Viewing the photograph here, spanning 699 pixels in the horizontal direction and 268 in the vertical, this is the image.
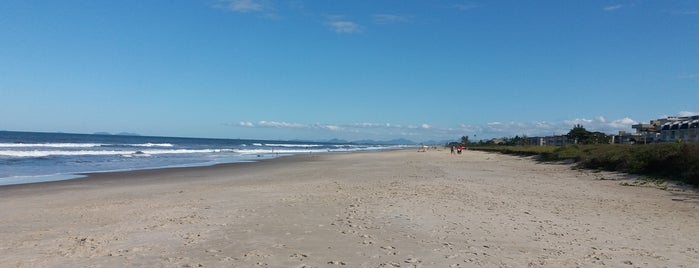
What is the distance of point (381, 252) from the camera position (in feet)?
23.3

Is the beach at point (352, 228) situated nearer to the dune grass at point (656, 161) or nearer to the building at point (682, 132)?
the dune grass at point (656, 161)

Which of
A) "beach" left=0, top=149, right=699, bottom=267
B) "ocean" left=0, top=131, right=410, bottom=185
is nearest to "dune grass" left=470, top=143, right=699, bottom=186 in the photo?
"beach" left=0, top=149, right=699, bottom=267

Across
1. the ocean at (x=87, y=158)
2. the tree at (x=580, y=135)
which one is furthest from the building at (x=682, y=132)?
the ocean at (x=87, y=158)

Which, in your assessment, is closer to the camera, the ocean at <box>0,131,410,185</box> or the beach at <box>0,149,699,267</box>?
the beach at <box>0,149,699,267</box>

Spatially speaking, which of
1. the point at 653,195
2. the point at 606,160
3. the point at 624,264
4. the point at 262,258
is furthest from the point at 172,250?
the point at 606,160

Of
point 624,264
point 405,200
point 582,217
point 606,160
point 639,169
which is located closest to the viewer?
point 624,264

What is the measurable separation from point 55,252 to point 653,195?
1513 cm

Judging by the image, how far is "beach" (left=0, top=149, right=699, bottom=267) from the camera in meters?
6.79

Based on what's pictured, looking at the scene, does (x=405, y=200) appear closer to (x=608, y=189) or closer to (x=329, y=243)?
(x=329, y=243)

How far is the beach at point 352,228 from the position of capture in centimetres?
679

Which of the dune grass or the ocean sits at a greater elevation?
the dune grass

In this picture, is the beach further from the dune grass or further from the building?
the building

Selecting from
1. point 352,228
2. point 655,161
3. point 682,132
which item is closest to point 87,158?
point 352,228

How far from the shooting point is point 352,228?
29.4ft
